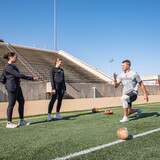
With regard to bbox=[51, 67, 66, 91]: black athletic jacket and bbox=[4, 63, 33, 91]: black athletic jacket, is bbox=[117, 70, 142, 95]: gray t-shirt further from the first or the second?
bbox=[4, 63, 33, 91]: black athletic jacket

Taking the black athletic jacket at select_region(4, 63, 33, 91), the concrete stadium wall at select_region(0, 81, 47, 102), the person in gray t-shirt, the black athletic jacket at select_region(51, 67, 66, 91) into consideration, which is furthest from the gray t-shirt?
the concrete stadium wall at select_region(0, 81, 47, 102)

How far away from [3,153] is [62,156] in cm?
87

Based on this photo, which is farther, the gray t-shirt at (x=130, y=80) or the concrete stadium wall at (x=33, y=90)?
the concrete stadium wall at (x=33, y=90)

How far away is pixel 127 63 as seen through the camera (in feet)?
18.1

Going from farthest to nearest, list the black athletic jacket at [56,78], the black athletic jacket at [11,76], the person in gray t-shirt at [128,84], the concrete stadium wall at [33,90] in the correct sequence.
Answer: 1. the concrete stadium wall at [33,90]
2. the black athletic jacket at [56,78]
3. the person in gray t-shirt at [128,84]
4. the black athletic jacket at [11,76]

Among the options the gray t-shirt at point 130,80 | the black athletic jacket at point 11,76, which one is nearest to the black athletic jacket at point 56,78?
the black athletic jacket at point 11,76

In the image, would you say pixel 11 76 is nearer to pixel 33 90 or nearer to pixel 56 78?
pixel 56 78

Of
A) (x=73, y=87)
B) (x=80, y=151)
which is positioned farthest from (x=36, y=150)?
(x=73, y=87)

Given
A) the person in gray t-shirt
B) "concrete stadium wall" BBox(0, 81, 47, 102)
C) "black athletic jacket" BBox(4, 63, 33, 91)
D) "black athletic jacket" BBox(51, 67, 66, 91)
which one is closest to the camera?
"black athletic jacket" BBox(4, 63, 33, 91)

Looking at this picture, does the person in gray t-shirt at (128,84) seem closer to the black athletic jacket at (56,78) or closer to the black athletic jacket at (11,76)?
the black athletic jacket at (56,78)

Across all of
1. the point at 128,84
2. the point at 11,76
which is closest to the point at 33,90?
the point at 11,76

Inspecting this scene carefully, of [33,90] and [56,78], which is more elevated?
[56,78]

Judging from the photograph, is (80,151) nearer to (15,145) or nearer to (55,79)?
(15,145)

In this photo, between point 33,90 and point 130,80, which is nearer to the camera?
point 130,80
